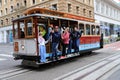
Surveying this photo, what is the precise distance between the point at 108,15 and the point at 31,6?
21.0 m

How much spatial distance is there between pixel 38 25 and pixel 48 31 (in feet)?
2.52

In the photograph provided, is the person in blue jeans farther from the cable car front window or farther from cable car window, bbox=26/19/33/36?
the cable car front window

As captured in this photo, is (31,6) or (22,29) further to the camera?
(31,6)

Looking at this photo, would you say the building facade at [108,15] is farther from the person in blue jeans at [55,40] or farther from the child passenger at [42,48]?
the child passenger at [42,48]

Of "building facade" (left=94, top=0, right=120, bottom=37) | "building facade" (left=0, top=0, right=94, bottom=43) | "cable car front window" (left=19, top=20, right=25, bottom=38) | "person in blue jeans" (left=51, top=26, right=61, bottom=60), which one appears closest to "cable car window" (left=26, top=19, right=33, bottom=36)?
"cable car front window" (left=19, top=20, right=25, bottom=38)

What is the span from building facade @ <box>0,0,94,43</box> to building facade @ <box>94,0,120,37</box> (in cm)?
364

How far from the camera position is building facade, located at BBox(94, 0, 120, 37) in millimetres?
46263

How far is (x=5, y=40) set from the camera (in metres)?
54.8

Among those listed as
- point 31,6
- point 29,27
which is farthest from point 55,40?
point 31,6

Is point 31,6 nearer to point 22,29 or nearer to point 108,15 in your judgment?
point 108,15

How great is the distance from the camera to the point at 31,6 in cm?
4119

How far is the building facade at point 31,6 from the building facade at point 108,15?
3645mm

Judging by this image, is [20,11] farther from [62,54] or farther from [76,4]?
[62,54]

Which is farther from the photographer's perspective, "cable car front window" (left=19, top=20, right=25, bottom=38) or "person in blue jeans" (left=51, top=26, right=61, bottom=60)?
"cable car front window" (left=19, top=20, right=25, bottom=38)
